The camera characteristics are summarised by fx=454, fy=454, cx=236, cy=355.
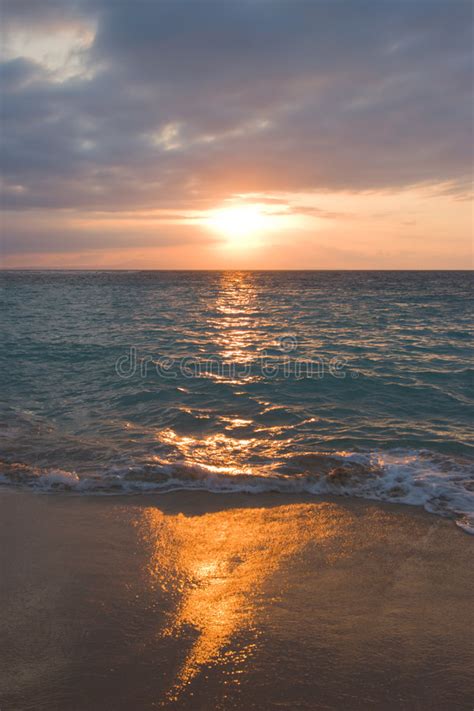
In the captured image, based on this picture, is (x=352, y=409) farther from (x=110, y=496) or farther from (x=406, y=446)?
(x=110, y=496)

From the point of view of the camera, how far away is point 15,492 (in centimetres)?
627

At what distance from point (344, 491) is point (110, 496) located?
10.8ft

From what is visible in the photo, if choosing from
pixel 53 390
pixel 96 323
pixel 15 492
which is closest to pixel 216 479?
pixel 15 492

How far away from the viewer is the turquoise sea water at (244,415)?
6844 mm

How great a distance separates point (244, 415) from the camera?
10.4 meters

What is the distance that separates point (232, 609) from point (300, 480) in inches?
120

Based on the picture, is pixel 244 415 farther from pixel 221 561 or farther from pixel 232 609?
pixel 232 609

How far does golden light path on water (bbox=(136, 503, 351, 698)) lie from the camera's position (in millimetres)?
3600

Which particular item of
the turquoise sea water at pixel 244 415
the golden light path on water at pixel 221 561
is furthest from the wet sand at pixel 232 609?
the turquoise sea water at pixel 244 415

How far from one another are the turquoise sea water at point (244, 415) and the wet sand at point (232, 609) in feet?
3.30
